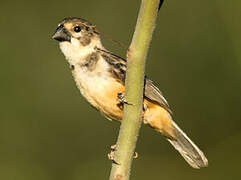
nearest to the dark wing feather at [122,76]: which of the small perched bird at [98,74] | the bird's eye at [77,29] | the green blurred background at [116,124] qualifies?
the small perched bird at [98,74]

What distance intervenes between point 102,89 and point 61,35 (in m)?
0.56

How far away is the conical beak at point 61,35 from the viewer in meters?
4.73

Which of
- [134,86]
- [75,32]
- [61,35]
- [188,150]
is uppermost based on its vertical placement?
[75,32]

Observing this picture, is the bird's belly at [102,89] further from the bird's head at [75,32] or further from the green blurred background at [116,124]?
the green blurred background at [116,124]

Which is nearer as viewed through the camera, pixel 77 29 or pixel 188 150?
pixel 77 29

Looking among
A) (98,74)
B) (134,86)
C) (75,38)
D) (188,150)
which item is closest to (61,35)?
(75,38)

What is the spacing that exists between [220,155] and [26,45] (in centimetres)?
272

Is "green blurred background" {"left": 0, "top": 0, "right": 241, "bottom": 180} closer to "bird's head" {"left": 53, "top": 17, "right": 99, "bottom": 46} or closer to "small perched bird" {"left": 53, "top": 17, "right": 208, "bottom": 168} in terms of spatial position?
"small perched bird" {"left": 53, "top": 17, "right": 208, "bottom": 168}

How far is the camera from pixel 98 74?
15.5 feet

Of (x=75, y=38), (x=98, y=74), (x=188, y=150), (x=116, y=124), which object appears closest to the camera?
(x=98, y=74)

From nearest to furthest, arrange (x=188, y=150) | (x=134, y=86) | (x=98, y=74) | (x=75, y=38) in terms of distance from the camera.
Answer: (x=134, y=86) → (x=98, y=74) → (x=75, y=38) → (x=188, y=150)

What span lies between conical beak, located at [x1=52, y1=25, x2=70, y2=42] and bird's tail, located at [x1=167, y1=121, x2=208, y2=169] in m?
1.33

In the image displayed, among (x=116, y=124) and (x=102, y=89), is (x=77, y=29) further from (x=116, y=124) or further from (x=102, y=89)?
(x=116, y=124)

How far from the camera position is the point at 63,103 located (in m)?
6.66
